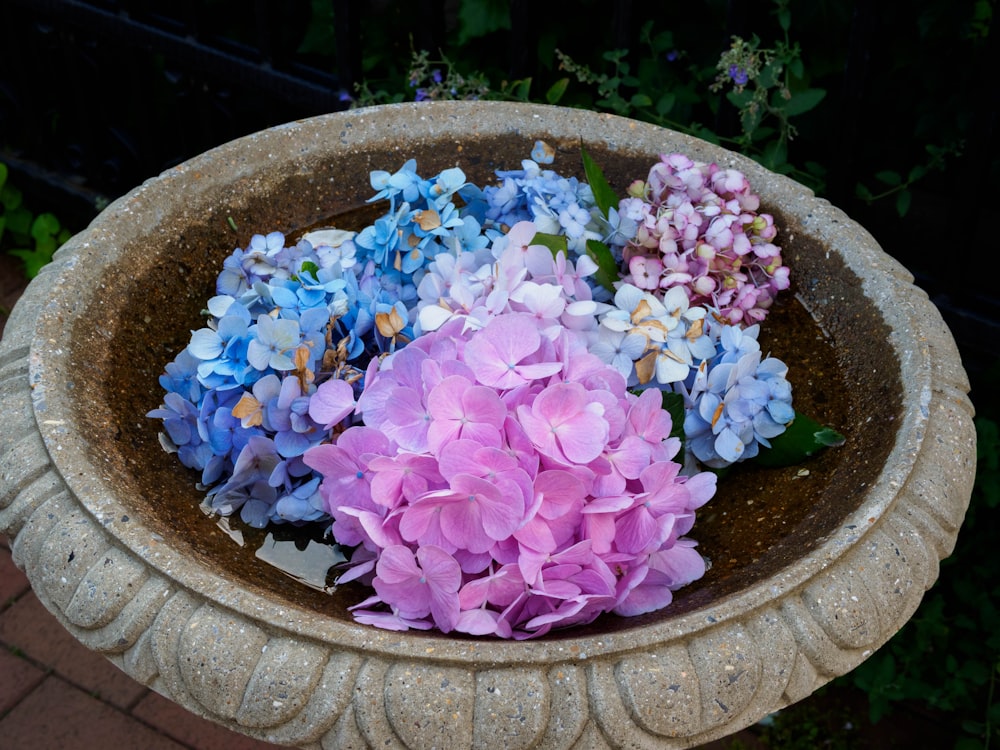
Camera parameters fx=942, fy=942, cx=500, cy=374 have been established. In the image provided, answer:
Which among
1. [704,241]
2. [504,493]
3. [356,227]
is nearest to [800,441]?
[704,241]

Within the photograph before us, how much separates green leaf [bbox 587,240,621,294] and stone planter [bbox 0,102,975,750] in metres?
0.25

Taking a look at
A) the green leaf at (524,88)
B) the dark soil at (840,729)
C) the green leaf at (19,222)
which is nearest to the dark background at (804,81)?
the dark soil at (840,729)

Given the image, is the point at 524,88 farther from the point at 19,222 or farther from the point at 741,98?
the point at 19,222

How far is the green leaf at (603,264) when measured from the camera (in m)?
1.22

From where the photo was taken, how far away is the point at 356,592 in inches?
A: 39.5

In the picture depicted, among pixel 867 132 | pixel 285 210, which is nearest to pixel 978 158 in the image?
pixel 867 132

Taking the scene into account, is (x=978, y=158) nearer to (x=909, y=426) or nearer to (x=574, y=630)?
(x=909, y=426)

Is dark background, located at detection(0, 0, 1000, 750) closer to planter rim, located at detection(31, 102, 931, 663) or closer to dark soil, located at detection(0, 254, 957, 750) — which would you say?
dark soil, located at detection(0, 254, 957, 750)

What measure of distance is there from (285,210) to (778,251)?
0.70 metres

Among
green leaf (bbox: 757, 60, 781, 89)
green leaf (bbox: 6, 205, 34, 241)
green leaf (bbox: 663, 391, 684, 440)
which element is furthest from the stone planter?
green leaf (bbox: 6, 205, 34, 241)

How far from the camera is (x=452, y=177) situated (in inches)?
48.3

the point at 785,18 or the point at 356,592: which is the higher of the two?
the point at 785,18

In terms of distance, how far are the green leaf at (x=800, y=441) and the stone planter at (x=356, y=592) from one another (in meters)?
0.02

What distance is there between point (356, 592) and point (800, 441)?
53 centimetres
